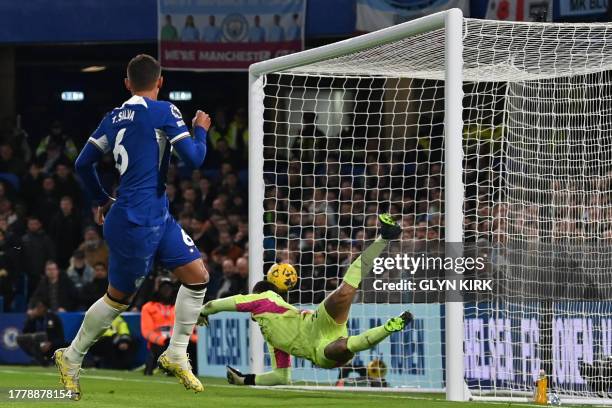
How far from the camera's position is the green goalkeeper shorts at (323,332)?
11.5 m

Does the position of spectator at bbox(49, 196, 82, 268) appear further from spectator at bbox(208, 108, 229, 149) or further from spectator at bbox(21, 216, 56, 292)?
spectator at bbox(208, 108, 229, 149)

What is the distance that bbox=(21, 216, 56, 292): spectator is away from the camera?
19.7m

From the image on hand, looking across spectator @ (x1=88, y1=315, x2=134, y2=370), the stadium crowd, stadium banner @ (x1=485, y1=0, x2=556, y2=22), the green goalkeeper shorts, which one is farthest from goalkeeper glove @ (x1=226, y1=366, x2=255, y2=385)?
stadium banner @ (x1=485, y1=0, x2=556, y2=22)

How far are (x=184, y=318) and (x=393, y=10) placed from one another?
12.0 m

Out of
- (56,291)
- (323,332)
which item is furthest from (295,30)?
(323,332)

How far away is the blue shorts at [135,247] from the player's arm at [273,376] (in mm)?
3585

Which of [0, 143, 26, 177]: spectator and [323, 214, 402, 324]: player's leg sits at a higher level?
[0, 143, 26, 177]: spectator

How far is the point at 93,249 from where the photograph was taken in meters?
19.7

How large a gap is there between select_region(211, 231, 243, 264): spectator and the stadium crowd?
0.04ft

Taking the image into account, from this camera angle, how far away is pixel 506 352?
12.9 meters

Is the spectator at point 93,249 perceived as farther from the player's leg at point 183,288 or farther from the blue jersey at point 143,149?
the blue jersey at point 143,149

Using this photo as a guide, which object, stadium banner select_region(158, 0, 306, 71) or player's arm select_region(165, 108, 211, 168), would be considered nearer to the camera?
player's arm select_region(165, 108, 211, 168)

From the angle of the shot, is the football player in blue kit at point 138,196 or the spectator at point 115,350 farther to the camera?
the spectator at point 115,350

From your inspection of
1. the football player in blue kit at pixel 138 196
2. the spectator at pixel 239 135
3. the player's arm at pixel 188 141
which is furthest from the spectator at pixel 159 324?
the player's arm at pixel 188 141
